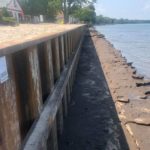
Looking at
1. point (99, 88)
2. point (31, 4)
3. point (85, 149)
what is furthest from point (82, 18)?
point (85, 149)

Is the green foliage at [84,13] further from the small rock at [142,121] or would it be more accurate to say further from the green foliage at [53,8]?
the small rock at [142,121]

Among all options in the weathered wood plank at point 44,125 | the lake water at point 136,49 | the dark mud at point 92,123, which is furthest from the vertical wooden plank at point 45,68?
the lake water at point 136,49

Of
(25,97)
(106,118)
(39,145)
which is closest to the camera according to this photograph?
(39,145)

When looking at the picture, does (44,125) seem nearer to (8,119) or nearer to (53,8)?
(8,119)

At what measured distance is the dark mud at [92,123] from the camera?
19.5ft

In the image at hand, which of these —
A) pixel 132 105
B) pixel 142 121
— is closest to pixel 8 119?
pixel 142 121

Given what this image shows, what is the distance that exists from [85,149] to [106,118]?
5.87 ft

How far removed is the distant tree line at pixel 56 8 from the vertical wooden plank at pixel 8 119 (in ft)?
175

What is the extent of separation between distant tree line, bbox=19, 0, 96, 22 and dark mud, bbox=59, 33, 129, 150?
4673 centimetres

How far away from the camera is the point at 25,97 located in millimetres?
3760

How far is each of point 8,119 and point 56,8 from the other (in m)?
63.0

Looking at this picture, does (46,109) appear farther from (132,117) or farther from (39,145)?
(132,117)

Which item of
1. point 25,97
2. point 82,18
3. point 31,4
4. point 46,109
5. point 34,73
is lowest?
point 82,18

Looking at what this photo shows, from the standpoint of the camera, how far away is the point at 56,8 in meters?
64.1
